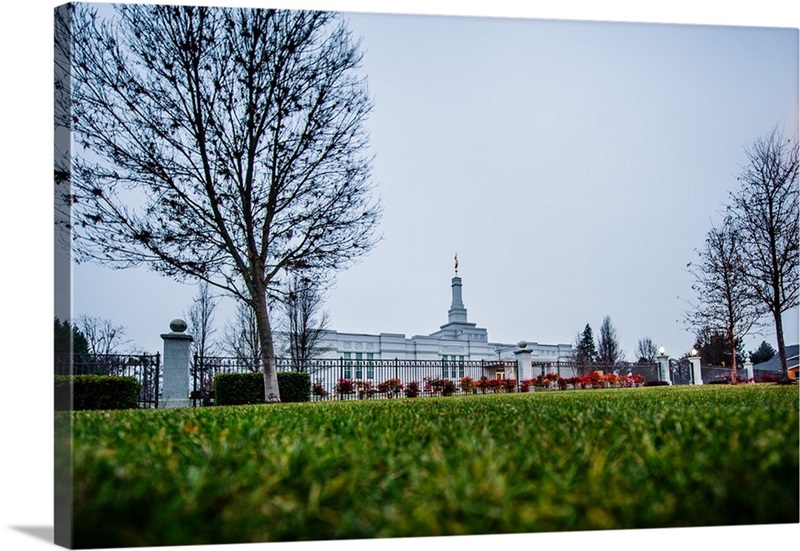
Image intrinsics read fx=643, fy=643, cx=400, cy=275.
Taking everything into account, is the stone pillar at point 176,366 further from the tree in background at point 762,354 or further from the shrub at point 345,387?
the tree in background at point 762,354

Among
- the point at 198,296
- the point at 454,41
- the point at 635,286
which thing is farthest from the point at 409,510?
the point at 635,286

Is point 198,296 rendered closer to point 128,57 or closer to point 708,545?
point 128,57

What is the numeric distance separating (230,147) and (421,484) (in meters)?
9.61

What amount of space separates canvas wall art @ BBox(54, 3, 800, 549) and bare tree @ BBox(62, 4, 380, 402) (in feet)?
0.15

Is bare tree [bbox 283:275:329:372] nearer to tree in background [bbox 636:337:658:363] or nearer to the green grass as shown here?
the green grass

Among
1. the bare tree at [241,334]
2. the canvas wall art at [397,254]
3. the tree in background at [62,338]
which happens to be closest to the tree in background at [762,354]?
the canvas wall art at [397,254]

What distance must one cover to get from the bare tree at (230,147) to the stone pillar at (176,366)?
152cm

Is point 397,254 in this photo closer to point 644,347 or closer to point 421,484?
point 644,347

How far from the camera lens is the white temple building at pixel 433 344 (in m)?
37.2

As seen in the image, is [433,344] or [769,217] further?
[433,344]

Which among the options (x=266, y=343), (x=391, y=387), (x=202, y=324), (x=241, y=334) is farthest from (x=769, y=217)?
(x=202, y=324)

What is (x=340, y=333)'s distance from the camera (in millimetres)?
36219

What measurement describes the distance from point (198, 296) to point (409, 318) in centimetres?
1427

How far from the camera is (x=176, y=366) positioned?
11.6 metres
